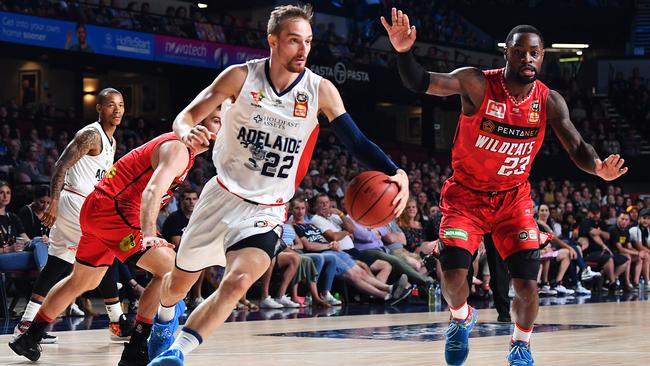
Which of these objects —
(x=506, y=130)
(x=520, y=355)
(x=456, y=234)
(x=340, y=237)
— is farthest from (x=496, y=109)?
(x=340, y=237)

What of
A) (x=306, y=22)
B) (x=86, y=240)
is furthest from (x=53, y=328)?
(x=306, y=22)

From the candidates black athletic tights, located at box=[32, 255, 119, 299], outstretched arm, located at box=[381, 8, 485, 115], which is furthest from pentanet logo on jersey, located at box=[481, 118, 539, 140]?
black athletic tights, located at box=[32, 255, 119, 299]

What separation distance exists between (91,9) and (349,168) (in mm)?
5847

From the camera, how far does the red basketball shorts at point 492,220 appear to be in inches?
230

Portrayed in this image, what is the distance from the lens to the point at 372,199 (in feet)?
16.0

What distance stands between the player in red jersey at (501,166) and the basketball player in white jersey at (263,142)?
35.3 inches

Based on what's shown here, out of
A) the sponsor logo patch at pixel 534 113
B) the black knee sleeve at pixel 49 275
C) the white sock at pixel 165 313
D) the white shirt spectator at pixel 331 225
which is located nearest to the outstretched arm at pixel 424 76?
the sponsor logo patch at pixel 534 113

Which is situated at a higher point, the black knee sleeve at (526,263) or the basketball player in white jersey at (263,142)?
the basketball player in white jersey at (263,142)

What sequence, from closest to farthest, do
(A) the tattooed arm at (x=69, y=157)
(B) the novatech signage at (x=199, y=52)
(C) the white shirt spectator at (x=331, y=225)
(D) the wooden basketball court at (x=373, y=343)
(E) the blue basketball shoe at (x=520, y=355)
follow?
(E) the blue basketball shoe at (x=520, y=355) → (D) the wooden basketball court at (x=373, y=343) → (A) the tattooed arm at (x=69, y=157) → (C) the white shirt spectator at (x=331, y=225) → (B) the novatech signage at (x=199, y=52)

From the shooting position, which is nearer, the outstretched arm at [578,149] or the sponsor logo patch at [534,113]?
the outstretched arm at [578,149]

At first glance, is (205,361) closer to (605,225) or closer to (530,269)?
(530,269)

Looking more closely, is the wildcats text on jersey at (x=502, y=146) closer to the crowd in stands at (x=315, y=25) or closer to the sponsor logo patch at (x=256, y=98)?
the sponsor logo patch at (x=256, y=98)

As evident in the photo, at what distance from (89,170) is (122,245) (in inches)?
78.7

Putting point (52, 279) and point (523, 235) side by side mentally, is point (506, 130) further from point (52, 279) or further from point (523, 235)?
point (52, 279)
